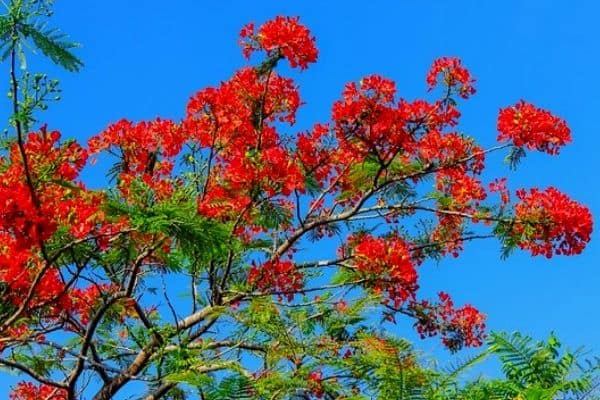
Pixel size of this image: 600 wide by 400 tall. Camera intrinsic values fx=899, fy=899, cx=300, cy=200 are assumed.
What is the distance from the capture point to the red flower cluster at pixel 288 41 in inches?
312

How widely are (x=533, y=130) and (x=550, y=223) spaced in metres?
0.90

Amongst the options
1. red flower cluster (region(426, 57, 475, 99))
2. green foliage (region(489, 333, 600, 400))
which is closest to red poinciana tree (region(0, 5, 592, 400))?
red flower cluster (region(426, 57, 475, 99))

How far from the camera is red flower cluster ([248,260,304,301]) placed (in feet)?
26.8

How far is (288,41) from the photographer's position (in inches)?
311

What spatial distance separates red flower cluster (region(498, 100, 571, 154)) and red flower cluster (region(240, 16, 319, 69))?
6.38 ft

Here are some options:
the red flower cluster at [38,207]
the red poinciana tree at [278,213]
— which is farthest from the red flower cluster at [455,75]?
the red flower cluster at [38,207]

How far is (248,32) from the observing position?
8141mm

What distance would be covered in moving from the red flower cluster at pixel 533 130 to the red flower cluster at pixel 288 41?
1.94 meters

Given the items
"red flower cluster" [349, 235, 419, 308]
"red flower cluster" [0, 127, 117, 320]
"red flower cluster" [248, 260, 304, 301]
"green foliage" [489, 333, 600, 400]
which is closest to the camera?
"green foliage" [489, 333, 600, 400]

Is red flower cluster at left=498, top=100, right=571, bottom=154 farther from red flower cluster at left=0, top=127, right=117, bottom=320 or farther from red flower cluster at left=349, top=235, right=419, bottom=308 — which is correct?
red flower cluster at left=0, top=127, right=117, bottom=320

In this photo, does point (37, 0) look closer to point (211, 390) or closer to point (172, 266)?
point (211, 390)

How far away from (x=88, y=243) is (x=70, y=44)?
2231mm

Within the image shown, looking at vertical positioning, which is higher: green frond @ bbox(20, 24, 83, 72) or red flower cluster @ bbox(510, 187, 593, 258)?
red flower cluster @ bbox(510, 187, 593, 258)

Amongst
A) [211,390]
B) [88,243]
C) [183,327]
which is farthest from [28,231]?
[183,327]
